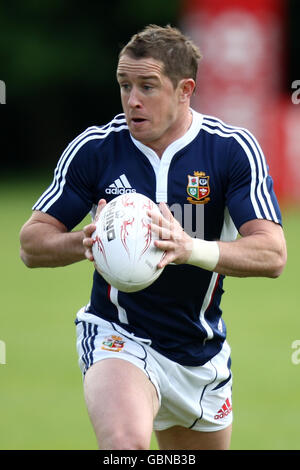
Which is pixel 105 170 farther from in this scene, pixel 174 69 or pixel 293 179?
pixel 293 179

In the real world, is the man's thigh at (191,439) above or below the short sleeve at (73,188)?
below

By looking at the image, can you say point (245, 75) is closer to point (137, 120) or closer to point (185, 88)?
point (185, 88)

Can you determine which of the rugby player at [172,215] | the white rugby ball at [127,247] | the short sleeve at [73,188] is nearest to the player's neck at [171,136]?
the rugby player at [172,215]

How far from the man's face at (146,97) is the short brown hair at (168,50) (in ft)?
0.14

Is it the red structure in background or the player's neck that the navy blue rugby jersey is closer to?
the player's neck

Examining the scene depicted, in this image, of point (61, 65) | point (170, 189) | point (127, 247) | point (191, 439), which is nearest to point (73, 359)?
point (191, 439)

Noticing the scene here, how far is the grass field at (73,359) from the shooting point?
7.95m

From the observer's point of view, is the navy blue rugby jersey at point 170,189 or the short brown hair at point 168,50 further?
the navy blue rugby jersey at point 170,189

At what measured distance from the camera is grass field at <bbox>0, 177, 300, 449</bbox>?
7949mm

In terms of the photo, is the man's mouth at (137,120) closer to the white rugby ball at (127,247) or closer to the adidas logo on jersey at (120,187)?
the adidas logo on jersey at (120,187)

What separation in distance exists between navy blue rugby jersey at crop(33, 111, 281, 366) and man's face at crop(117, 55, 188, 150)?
240 mm

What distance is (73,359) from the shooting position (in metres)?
10.4
